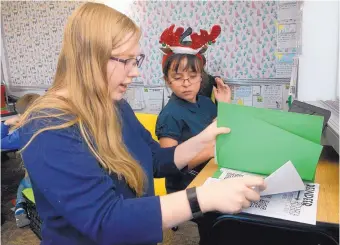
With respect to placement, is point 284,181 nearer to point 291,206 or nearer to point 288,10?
point 291,206

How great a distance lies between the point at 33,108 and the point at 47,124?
0.08 m

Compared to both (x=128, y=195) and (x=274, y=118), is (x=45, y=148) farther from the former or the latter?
(x=274, y=118)

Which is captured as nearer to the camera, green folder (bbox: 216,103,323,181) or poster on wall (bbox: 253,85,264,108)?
green folder (bbox: 216,103,323,181)

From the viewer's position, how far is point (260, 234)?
Result: 0.88m

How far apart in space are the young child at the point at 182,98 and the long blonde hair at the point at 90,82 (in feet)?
2.31

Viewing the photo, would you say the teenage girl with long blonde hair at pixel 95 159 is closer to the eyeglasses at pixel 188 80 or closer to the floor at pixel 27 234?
the eyeglasses at pixel 188 80

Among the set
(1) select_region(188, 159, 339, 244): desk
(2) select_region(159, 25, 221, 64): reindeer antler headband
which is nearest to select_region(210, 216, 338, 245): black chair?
(1) select_region(188, 159, 339, 244): desk

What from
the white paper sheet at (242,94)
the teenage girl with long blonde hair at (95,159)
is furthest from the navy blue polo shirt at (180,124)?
the white paper sheet at (242,94)

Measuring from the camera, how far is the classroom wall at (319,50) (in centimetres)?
138

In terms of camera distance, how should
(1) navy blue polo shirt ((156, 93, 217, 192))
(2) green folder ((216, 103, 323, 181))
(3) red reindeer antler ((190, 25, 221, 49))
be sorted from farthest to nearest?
1. (3) red reindeer antler ((190, 25, 221, 49))
2. (1) navy blue polo shirt ((156, 93, 217, 192))
3. (2) green folder ((216, 103, 323, 181))

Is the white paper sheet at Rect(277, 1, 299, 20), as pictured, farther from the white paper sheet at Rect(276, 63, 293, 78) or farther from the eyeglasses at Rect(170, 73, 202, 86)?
the eyeglasses at Rect(170, 73, 202, 86)

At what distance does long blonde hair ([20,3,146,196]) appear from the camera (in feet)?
2.56

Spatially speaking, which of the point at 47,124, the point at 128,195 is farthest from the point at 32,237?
the point at 47,124

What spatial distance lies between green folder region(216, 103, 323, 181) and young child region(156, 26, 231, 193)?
58cm
